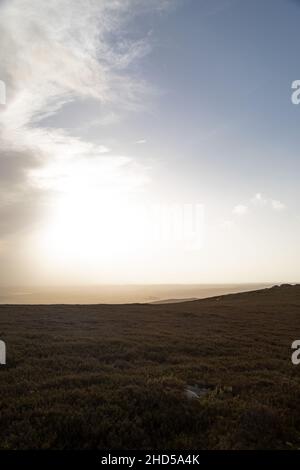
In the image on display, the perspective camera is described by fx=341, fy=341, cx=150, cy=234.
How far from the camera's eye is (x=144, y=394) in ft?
33.9

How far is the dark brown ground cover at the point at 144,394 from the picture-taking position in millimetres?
7996

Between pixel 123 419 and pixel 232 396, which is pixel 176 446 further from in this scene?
pixel 232 396

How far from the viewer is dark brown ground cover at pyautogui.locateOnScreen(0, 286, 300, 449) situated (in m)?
8.00

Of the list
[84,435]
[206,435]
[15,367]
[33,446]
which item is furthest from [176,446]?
[15,367]

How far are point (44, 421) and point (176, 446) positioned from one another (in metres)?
3.37

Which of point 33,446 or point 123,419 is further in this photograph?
point 123,419

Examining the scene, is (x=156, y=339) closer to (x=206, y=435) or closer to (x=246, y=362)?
(x=246, y=362)

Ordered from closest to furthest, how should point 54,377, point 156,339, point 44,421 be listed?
point 44,421, point 54,377, point 156,339

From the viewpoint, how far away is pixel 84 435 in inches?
315

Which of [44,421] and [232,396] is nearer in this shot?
[44,421]

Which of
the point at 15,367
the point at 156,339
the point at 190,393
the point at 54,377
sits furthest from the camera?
the point at 156,339
